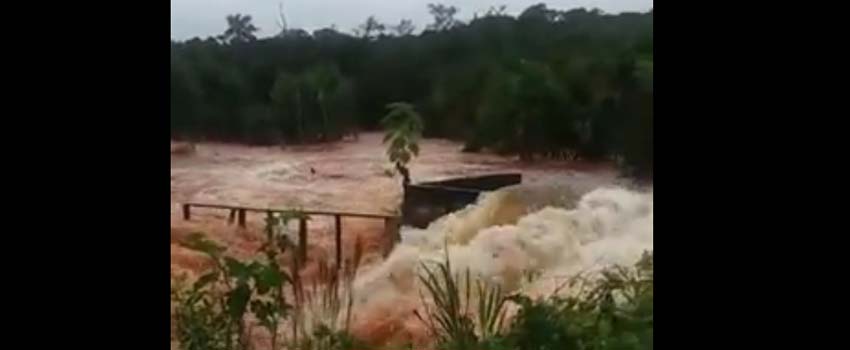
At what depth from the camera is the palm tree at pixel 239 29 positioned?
58.1 inches

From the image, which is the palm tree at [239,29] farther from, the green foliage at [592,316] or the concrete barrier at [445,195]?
the green foliage at [592,316]

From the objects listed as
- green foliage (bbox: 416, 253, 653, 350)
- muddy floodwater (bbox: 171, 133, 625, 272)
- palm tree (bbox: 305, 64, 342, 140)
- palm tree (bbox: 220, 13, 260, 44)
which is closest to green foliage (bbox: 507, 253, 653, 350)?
green foliage (bbox: 416, 253, 653, 350)

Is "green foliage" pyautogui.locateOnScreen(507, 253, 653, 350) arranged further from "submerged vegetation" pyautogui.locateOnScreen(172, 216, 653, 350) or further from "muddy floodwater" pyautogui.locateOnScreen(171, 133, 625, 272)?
"muddy floodwater" pyautogui.locateOnScreen(171, 133, 625, 272)

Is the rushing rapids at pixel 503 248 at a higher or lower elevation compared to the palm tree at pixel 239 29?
lower

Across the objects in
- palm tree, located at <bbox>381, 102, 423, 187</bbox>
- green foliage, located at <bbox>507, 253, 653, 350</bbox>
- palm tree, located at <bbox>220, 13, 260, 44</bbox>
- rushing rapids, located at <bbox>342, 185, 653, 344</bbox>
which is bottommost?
green foliage, located at <bbox>507, 253, 653, 350</bbox>

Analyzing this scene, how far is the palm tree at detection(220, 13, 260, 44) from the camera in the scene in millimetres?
1477

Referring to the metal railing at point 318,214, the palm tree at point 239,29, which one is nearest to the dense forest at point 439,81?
the palm tree at point 239,29

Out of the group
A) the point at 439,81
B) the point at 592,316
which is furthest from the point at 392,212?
the point at 592,316

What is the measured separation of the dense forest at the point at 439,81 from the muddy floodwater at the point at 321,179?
0.8 inches

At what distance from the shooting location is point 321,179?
149cm

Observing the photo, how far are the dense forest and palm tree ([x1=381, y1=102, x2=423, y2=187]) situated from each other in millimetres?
12

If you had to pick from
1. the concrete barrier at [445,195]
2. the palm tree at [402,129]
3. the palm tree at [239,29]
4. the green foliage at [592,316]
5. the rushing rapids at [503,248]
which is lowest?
the green foliage at [592,316]

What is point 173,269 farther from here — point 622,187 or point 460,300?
point 622,187
